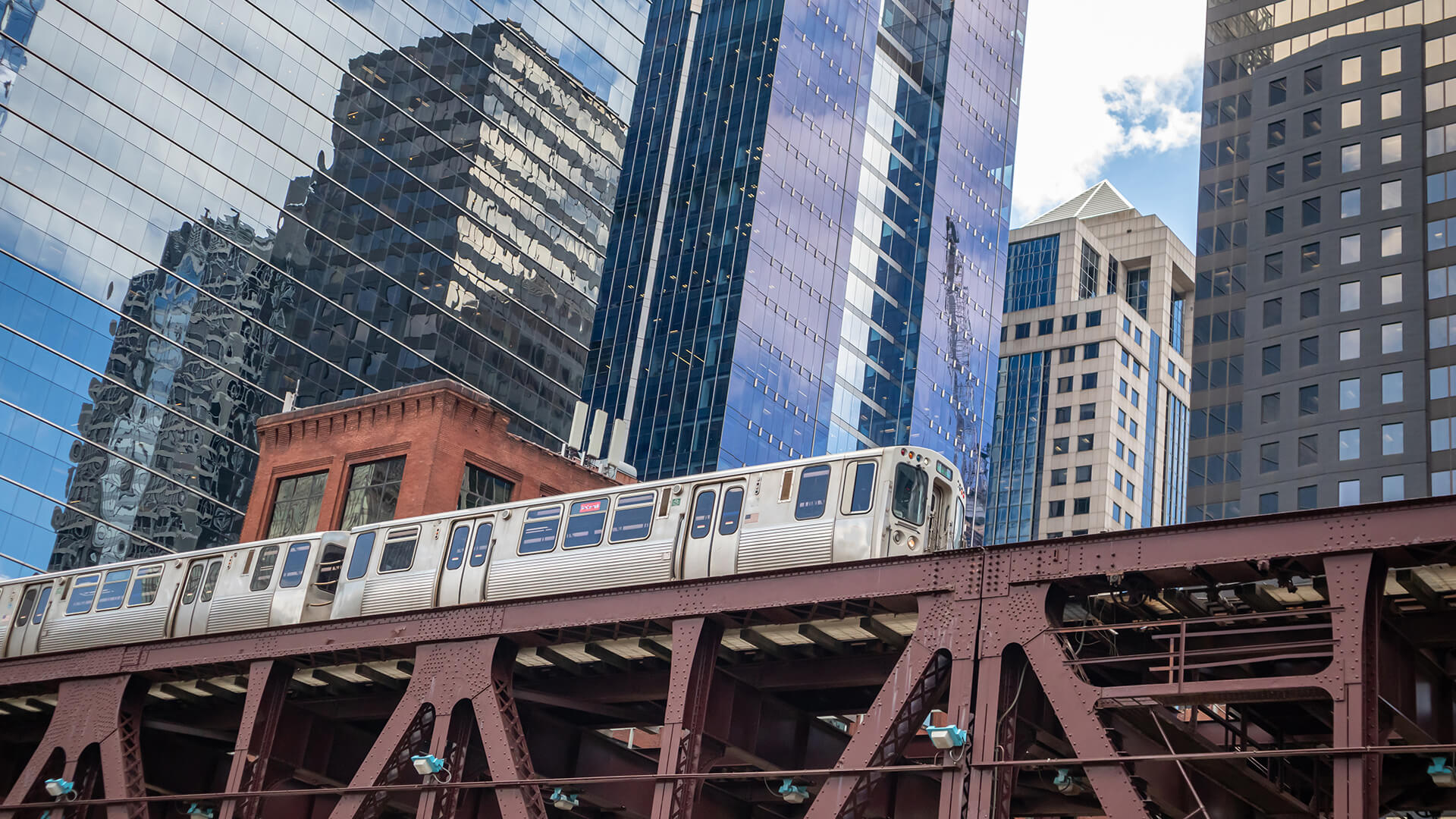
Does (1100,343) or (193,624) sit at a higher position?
(1100,343)

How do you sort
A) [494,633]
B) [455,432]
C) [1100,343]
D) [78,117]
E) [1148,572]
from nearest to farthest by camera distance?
1. [1148,572]
2. [494,633]
3. [455,432]
4. [78,117]
5. [1100,343]

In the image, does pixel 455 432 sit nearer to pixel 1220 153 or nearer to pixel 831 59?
pixel 1220 153

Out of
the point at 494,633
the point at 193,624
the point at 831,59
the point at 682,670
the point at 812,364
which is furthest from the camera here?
the point at 831,59

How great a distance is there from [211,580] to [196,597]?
1.87 ft

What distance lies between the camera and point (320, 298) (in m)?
91.1

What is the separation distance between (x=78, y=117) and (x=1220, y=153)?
2449 inches

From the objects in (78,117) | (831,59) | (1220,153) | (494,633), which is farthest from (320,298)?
(494,633)

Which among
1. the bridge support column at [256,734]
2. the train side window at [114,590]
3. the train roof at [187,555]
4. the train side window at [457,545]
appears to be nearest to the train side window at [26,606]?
the train roof at [187,555]

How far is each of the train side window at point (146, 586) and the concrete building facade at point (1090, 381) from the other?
310ft

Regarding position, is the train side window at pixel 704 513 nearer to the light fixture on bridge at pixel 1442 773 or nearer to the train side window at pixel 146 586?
the light fixture on bridge at pixel 1442 773

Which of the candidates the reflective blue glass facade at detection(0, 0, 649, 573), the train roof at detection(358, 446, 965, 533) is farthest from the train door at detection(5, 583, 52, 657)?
the reflective blue glass facade at detection(0, 0, 649, 573)

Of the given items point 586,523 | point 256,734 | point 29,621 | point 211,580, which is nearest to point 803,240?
point 29,621

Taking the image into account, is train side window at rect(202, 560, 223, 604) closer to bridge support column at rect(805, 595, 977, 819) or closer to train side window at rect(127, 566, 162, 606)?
train side window at rect(127, 566, 162, 606)

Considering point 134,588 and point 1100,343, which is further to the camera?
point 1100,343
